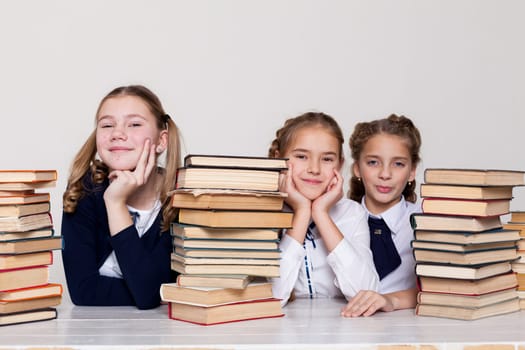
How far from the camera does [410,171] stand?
3.87 metres

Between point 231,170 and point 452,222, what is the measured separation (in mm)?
799

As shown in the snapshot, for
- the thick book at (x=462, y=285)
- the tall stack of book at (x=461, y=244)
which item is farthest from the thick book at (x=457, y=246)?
the thick book at (x=462, y=285)

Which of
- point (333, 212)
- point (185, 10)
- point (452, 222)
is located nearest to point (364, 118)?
point (185, 10)

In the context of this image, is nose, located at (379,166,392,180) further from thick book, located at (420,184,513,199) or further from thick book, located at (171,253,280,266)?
thick book, located at (171,253,280,266)

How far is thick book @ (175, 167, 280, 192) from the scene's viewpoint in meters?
2.71

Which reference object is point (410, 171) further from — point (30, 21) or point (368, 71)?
point (30, 21)

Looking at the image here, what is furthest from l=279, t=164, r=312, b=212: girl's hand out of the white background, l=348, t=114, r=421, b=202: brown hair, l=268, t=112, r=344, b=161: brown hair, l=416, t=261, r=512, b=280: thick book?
the white background

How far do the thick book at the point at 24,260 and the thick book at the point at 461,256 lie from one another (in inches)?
50.7

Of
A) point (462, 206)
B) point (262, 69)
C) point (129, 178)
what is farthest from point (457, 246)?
point (262, 69)

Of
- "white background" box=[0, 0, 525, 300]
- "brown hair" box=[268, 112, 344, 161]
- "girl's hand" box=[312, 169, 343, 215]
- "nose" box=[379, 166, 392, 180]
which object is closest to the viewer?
"girl's hand" box=[312, 169, 343, 215]

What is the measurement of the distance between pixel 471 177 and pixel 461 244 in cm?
23

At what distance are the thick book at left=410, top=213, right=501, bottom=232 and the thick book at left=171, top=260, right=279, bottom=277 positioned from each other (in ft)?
1.78

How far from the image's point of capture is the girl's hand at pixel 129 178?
10.0ft

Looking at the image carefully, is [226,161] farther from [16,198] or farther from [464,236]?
[464,236]
